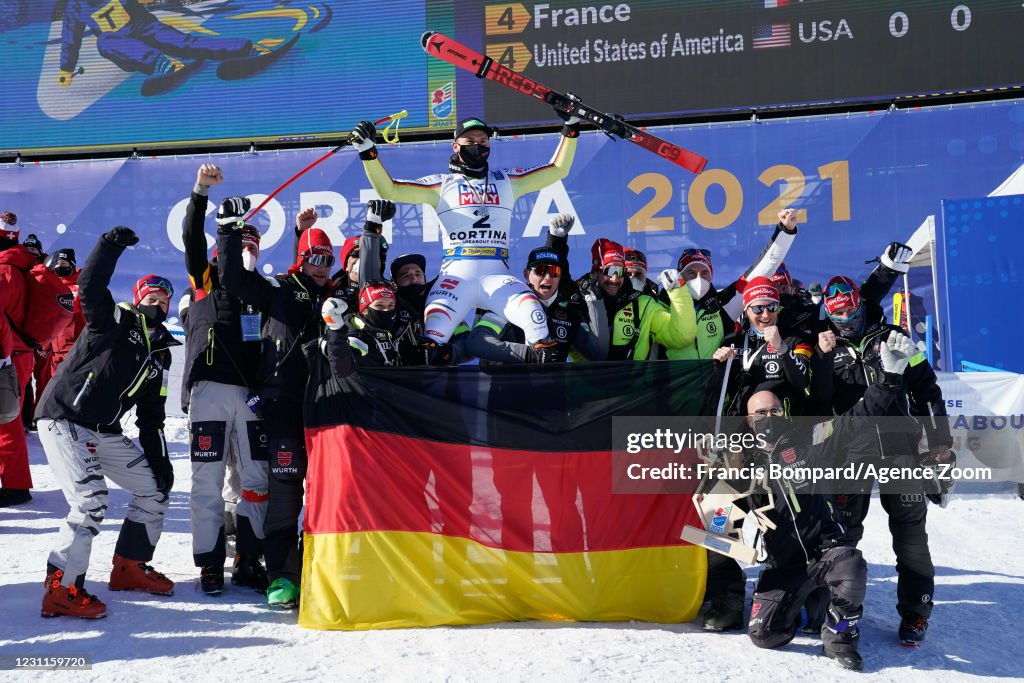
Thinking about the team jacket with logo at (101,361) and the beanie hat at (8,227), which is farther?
the beanie hat at (8,227)

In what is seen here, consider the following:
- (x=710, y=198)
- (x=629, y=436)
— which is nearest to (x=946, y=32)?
(x=710, y=198)

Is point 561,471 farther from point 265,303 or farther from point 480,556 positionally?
point 265,303

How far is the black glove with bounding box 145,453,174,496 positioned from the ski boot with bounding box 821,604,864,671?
11.9 feet

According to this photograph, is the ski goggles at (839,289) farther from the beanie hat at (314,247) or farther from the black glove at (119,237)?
the black glove at (119,237)

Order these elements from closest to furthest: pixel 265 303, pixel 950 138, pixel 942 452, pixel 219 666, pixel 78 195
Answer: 1. pixel 219 666
2. pixel 942 452
3. pixel 265 303
4. pixel 950 138
5. pixel 78 195

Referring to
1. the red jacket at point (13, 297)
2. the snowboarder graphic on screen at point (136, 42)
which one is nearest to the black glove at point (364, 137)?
the red jacket at point (13, 297)

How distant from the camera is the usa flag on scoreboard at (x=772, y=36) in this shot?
40.6 feet

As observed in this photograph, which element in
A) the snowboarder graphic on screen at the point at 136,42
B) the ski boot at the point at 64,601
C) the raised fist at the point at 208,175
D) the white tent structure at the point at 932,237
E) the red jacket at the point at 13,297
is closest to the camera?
the ski boot at the point at 64,601

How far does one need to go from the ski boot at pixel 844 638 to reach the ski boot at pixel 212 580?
3290 mm

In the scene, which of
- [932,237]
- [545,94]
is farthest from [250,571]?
[932,237]

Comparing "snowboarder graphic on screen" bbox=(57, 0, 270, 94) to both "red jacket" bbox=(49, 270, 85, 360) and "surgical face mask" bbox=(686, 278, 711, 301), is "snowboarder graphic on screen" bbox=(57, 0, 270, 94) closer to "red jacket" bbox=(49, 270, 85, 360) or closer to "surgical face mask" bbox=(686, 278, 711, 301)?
"red jacket" bbox=(49, 270, 85, 360)

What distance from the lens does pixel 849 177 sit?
11695mm

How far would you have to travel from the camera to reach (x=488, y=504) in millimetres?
4812

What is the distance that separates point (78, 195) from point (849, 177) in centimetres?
1046
